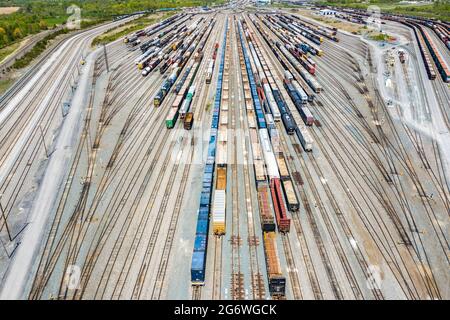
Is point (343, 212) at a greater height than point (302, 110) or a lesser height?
lesser

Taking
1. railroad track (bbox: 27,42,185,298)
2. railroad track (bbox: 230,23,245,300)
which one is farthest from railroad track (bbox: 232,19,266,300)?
railroad track (bbox: 27,42,185,298)

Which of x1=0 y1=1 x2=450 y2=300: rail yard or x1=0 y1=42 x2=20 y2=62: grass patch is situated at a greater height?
x1=0 y1=42 x2=20 y2=62: grass patch

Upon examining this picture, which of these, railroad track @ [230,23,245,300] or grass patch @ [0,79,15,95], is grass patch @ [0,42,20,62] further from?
railroad track @ [230,23,245,300]

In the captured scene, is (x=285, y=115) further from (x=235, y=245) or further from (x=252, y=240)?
(x=235, y=245)

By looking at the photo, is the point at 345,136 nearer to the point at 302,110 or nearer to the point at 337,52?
the point at 302,110

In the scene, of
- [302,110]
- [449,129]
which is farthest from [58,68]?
[449,129]
